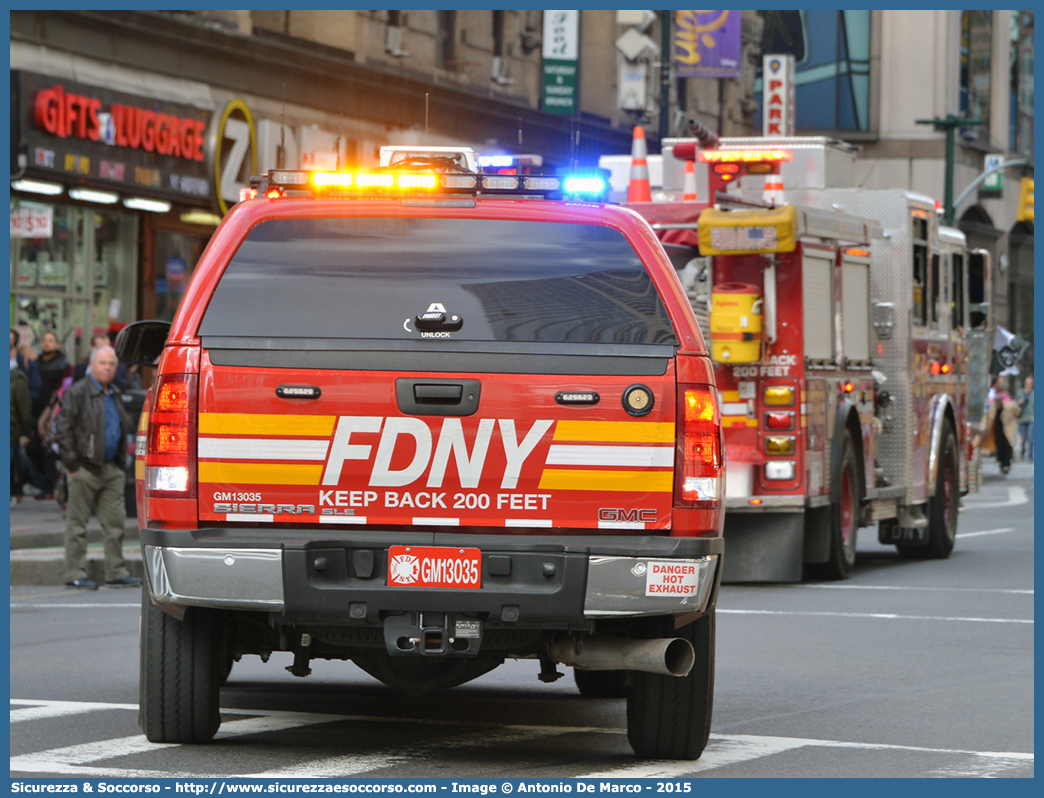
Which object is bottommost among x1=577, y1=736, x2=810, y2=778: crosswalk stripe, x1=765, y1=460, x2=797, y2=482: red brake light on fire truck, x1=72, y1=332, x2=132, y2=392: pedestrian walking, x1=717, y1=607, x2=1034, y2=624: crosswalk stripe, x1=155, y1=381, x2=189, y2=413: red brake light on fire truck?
x1=717, y1=607, x2=1034, y2=624: crosswalk stripe

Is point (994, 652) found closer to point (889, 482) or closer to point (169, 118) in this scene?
point (889, 482)

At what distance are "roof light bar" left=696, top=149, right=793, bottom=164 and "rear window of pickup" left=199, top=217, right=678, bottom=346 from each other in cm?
915

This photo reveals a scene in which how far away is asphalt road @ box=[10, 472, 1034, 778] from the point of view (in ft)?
23.8

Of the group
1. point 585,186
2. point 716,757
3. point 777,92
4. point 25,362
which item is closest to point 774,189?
point 585,186

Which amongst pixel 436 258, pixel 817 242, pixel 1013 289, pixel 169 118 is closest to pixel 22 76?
pixel 169 118

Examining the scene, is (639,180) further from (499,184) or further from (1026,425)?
(1026,425)

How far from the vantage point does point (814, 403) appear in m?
14.7

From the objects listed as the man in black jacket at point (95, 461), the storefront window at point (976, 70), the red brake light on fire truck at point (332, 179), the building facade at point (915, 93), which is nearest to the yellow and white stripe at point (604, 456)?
the red brake light on fire truck at point (332, 179)

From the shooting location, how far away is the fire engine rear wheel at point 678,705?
23.5 feet

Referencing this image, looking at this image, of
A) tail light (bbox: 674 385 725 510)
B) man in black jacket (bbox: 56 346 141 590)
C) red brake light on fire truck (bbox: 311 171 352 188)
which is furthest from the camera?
man in black jacket (bbox: 56 346 141 590)

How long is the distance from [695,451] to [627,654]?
2.55ft

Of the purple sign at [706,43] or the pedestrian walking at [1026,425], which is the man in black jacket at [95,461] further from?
the pedestrian walking at [1026,425]

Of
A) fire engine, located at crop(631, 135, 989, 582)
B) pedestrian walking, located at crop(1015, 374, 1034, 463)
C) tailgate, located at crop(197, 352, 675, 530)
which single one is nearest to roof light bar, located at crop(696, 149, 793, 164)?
fire engine, located at crop(631, 135, 989, 582)

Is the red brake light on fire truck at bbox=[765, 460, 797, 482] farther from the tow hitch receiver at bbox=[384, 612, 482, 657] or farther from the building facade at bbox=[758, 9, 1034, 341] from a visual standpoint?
the building facade at bbox=[758, 9, 1034, 341]
